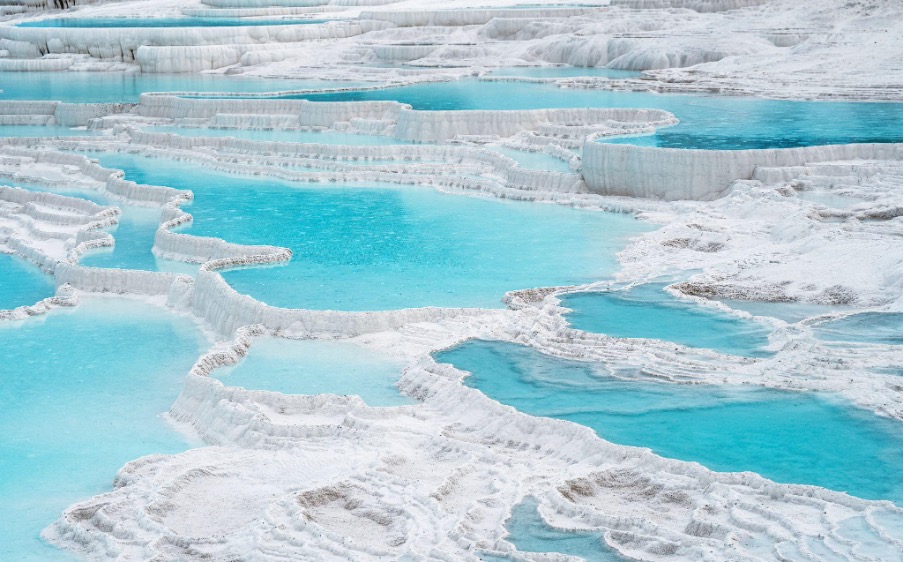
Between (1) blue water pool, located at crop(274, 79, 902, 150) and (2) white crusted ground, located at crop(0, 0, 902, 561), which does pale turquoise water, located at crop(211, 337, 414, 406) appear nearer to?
(2) white crusted ground, located at crop(0, 0, 902, 561)

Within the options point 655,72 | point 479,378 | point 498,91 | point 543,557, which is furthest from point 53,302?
point 655,72

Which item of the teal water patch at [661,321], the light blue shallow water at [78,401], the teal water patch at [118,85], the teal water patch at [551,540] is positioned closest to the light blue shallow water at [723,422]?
the teal water patch at [661,321]

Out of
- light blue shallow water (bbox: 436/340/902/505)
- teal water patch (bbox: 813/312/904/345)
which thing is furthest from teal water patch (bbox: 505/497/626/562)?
teal water patch (bbox: 813/312/904/345)

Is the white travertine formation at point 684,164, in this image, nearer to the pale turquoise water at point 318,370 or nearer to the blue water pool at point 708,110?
the blue water pool at point 708,110

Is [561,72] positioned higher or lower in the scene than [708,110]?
higher

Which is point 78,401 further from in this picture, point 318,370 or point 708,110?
point 708,110

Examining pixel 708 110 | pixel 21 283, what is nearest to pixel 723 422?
pixel 21 283

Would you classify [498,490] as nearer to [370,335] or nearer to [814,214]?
[370,335]
